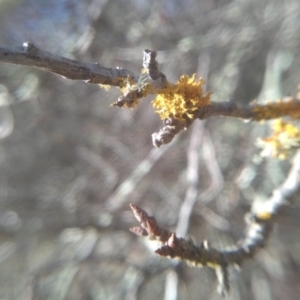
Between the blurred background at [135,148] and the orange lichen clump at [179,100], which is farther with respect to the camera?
the blurred background at [135,148]

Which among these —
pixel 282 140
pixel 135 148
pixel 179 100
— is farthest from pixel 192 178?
pixel 179 100

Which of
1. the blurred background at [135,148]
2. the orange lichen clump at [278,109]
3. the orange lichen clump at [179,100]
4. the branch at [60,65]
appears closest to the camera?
the branch at [60,65]

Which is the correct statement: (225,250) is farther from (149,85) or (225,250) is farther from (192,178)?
(192,178)

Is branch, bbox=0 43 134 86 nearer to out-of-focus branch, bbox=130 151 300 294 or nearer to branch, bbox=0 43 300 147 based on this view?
branch, bbox=0 43 300 147

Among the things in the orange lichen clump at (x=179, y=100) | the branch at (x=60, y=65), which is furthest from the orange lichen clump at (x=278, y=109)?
the branch at (x=60, y=65)

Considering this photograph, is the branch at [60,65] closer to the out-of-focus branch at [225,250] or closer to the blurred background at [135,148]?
the out-of-focus branch at [225,250]

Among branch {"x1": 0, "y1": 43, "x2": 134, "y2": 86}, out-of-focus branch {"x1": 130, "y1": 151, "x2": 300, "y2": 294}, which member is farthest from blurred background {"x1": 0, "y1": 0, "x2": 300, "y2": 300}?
branch {"x1": 0, "y1": 43, "x2": 134, "y2": 86}

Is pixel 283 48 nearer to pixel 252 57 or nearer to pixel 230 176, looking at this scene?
pixel 252 57
